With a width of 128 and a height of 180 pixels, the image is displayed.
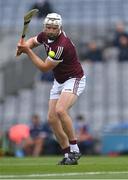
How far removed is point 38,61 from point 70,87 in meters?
0.66

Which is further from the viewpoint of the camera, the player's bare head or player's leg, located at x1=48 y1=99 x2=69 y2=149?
player's leg, located at x1=48 y1=99 x2=69 y2=149

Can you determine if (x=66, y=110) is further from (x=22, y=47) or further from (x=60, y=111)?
(x=22, y=47)

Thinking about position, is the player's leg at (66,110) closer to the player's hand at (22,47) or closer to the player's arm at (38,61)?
the player's arm at (38,61)

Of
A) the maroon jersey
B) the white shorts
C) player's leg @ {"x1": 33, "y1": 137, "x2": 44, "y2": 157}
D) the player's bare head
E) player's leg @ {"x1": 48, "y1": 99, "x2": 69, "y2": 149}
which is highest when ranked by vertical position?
the player's bare head

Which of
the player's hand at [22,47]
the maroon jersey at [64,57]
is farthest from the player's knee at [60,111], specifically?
the player's hand at [22,47]

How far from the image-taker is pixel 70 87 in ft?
33.6

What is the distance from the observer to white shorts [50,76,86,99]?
33.6 ft

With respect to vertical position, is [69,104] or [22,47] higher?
[22,47]

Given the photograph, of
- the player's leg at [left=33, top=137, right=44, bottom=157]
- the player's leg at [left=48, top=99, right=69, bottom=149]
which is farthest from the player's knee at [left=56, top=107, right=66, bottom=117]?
the player's leg at [left=33, top=137, right=44, bottom=157]

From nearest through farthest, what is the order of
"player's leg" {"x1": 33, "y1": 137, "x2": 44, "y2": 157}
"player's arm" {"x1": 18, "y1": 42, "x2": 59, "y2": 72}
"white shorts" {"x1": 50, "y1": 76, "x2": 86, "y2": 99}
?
"player's arm" {"x1": 18, "y1": 42, "x2": 59, "y2": 72} < "white shorts" {"x1": 50, "y1": 76, "x2": 86, "y2": 99} < "player's leg" {"x1": 33, "y1": 137, "x2": 44, "y2": 157}

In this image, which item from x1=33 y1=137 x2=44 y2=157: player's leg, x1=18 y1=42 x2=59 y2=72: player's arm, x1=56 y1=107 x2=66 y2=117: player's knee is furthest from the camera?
x1=33 y1=137 x2=44 y2=157: player's leg

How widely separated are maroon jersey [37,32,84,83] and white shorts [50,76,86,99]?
0.19ft

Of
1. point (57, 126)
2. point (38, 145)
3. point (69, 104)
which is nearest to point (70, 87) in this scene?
point (69, 104)

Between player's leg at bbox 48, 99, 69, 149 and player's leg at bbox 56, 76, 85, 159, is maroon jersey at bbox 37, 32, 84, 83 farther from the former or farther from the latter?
player's leg at bbox 48, 99, 69, 149
